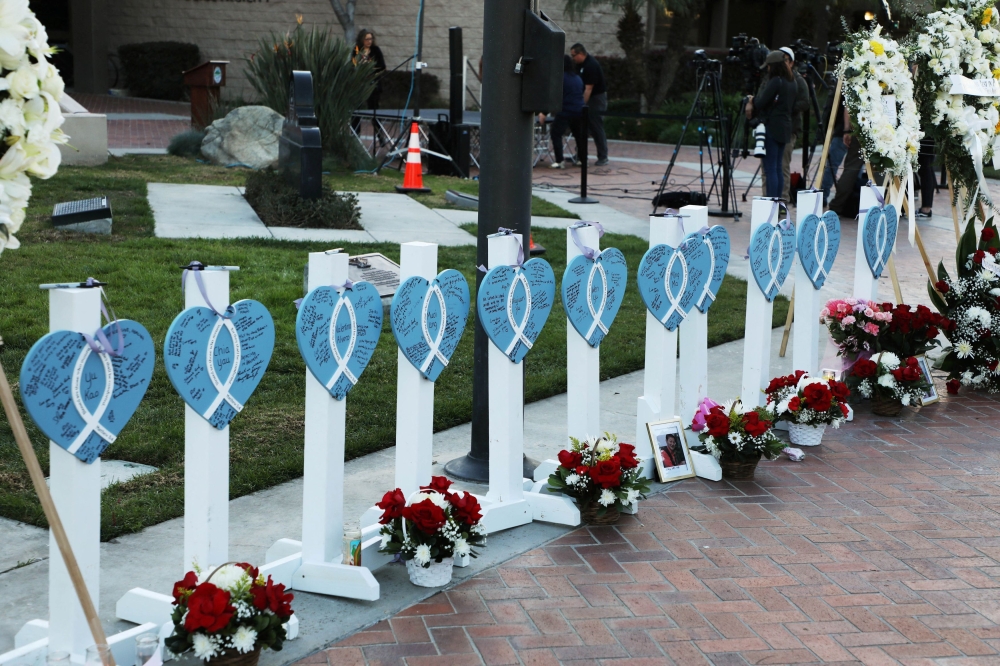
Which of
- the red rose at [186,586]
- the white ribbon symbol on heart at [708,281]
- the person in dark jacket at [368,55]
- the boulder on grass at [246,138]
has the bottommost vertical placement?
the red rose at [186,586]

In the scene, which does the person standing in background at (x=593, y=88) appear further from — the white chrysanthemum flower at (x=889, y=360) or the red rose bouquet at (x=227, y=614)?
the red rose bouquet at (x=227, y=614)

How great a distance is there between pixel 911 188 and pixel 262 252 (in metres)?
5.14

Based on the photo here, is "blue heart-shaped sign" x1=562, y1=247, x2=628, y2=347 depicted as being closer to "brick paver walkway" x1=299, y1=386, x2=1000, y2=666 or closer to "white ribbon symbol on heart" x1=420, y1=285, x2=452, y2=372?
"white ribbon symbol on heart" x1=420, y1=285, x2=452, y2=372

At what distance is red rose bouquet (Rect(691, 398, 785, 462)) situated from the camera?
4895 millimetres

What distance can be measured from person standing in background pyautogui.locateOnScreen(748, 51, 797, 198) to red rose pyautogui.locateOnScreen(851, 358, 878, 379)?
268 inches

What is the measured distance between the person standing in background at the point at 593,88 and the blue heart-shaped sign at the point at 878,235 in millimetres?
10953

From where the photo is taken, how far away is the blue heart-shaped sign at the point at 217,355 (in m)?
3.15

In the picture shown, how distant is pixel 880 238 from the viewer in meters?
6.41

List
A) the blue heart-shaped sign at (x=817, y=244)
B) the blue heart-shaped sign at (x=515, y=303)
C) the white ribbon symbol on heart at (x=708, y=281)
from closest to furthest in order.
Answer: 1. the blue heart-shaped sign at (x=515, y=303)
2. the white ribbon symbol on heart at (x=708, y=281)
3. the blue heart-shaped sign at (x=817, y=244)

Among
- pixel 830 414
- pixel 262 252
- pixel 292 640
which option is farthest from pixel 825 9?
pixel 292 640

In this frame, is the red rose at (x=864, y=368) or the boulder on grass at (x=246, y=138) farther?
the boulder on grass at (x=246, y=138)

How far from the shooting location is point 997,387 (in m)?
6.58

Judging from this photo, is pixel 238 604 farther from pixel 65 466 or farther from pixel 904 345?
pixel 904 345

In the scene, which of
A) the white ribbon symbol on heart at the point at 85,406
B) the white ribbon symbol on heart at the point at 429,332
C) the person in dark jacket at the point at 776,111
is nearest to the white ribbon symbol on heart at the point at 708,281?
the white ribbon symbol on heart at the point at 429,332
